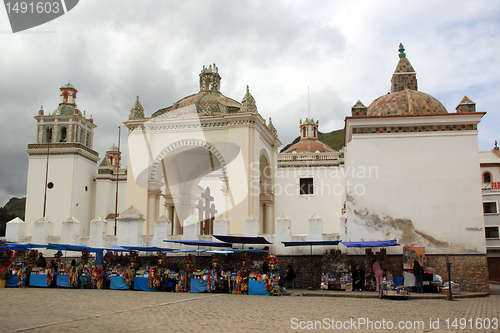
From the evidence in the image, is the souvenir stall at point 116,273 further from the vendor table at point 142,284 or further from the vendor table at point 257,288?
the vendor table at point 257,288

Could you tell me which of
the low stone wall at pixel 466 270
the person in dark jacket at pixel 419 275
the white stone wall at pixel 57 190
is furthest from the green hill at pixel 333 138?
the person in dark jacket at pixel 419 275

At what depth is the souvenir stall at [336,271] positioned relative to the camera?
446 inches

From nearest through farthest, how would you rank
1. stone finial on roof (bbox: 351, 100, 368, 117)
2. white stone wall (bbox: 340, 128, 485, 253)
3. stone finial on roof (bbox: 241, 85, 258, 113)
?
white stone wall (bbox: 340, 128, 485, 253) < stone finial on roof (bbox: 351, 100, 368, 117) < stone finial on roof (bbox: 241, 85, 258, 113)

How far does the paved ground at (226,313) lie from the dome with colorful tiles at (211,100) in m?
7.48

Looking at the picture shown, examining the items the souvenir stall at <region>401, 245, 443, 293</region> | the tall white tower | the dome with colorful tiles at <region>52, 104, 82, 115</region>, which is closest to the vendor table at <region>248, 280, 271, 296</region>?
the souvenir stall at <region>401, 245, 443, 293</region>

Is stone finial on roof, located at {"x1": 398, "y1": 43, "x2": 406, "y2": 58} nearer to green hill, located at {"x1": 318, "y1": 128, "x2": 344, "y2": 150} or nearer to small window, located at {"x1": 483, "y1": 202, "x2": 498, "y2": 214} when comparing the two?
small window, located at {"x1": 483, "y1": 202, "x2": 498, "y2": 214}

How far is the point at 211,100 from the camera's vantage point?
15984 millimetres

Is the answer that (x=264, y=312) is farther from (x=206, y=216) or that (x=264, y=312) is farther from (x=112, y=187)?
(x=112, y=187)

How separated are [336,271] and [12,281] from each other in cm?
931

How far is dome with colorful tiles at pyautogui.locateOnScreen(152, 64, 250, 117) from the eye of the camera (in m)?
15.2


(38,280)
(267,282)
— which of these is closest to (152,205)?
(38,280)

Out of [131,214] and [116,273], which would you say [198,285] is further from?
[131,214]

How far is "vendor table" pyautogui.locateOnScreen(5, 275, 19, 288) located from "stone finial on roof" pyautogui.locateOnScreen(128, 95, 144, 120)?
6.59 meters

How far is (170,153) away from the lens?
50.6 feet
